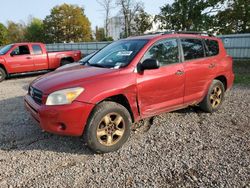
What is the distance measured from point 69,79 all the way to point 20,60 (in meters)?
8.33

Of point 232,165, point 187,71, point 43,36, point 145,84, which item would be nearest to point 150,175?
point 232,165

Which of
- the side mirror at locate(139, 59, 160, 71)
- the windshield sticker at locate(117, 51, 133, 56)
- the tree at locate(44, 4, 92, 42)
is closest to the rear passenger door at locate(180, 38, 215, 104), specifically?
the side mirror at locate(139, 59, 160, 71)

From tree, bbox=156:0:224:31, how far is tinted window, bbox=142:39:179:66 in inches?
453

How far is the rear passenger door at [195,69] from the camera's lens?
472 cm

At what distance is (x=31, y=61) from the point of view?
11.3 m

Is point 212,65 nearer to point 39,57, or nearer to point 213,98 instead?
point 213,98

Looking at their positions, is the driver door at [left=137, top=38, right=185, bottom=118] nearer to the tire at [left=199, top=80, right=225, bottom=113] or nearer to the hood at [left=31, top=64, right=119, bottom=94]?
the hood at [left=31, top=64, right=119, bottom=94]

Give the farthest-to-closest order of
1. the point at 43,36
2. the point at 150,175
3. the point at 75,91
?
the point at 43,36 → the point at 75,91 → the point at 150,175

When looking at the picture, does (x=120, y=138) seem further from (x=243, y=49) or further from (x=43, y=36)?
(x=43, y=36)

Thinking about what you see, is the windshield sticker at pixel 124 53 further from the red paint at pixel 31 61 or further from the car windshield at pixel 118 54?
the red paint at pixel 31 61

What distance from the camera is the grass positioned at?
891 cm

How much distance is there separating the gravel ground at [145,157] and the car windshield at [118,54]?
1.31 meters

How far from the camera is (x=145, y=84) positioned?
4.02 metres

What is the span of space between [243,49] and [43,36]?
1707 inches
